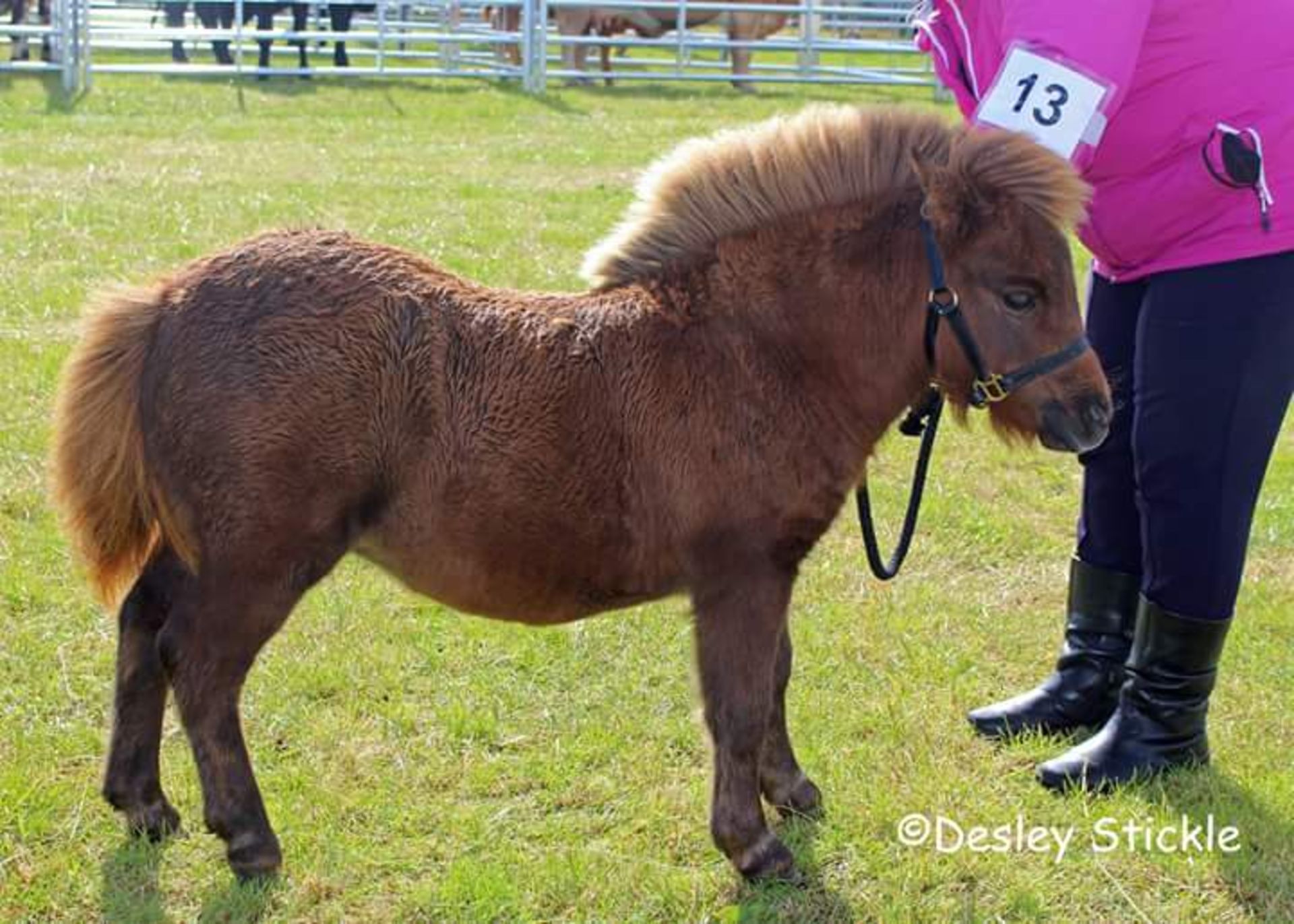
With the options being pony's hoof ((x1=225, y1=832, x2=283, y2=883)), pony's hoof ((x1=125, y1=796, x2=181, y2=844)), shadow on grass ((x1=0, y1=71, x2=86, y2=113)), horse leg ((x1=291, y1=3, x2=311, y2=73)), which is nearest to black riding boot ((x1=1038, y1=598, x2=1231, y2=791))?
pony's hoof ((x1=225, y1=832, x2=283, y2=883))

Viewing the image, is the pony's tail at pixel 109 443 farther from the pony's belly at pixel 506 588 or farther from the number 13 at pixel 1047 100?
the number 13 at pixel 1047 100

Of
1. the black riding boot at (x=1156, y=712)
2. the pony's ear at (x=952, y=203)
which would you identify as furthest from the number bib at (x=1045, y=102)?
the black riding boot at (x=1156, y=712)

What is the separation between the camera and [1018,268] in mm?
3383

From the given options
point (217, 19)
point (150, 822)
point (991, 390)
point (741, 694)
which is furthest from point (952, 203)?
point (217, 19)

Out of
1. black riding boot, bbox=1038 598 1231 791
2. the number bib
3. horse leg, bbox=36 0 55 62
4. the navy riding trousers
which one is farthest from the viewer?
horse leg, bbox=36 0 55 62

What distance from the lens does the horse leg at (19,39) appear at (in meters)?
17.8

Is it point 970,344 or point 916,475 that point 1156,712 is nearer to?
point 916,475

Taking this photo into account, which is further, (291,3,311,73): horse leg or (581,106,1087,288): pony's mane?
(291,3,311,73): horse leg

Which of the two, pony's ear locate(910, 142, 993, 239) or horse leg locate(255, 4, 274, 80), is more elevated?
pony's ear locate(910, 142, 993, 239)

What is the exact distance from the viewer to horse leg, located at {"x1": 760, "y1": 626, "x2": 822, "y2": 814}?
390 centimetres

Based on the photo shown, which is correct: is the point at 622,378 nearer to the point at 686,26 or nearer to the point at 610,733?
the point at 610,733

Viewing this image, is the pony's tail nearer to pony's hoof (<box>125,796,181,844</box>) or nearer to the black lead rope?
pony's hoof (<box>125,796,181,844</box>)

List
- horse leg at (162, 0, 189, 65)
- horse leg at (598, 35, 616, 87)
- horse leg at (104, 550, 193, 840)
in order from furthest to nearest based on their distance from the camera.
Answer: horse leg at (162, 0, 189, 65) < horse leg at (598, 35, 616, 87) < horse leg at (104, 550, 193, 840)

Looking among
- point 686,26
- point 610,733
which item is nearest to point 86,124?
point 686,26
